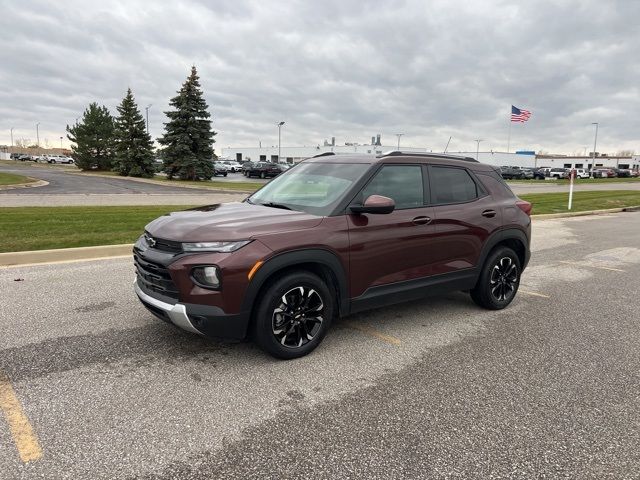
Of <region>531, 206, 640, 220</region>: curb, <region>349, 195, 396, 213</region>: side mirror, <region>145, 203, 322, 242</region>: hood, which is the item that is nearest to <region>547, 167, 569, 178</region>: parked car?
<region>531, 206, 640, 220</region>: curb

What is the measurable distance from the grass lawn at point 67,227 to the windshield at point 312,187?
4691mm

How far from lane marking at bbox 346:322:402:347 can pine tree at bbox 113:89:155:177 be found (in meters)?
41.2

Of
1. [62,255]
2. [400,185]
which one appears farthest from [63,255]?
[400,185]

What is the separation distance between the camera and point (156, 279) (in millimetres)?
3756

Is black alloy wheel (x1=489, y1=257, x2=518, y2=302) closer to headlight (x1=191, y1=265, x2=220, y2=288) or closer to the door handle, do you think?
the door handle

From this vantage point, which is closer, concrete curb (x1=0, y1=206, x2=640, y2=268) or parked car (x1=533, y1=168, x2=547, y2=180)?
concrete curb (x1=0, y1=206, x2=640, y2=268)

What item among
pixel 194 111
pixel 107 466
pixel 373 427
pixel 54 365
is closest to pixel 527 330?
pixel 373 427

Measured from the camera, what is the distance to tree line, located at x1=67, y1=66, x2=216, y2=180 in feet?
122

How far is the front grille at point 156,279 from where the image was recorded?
3627 mm

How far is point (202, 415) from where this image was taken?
310cm

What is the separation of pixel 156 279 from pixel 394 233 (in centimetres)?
218

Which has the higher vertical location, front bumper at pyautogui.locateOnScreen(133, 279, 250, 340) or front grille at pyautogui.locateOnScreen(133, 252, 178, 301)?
front grille at pyautogui.locateOnScreen(133, 252, 178, 301)

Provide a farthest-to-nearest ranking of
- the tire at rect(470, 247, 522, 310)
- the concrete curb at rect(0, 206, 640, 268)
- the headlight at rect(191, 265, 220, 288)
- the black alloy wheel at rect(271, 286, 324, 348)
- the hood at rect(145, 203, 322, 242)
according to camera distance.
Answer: the concrete curb at rect(0, 206, 640, 268), the tire at rect(470, 247, 522, 310), the black alloy wheel at rect(271, 286, 324, 348), the hood at rect(145, 203, 322, 242), the headlight at rect(191, 265, 220, 288)

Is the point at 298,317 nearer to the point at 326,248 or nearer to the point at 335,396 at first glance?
the point at 326,248
